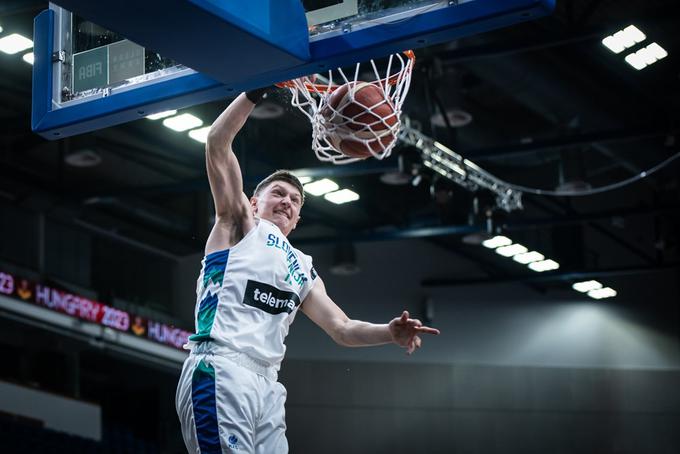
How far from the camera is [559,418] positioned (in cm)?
1789

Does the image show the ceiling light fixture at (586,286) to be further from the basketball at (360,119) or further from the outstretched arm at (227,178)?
the outstretched arm at (227,178)

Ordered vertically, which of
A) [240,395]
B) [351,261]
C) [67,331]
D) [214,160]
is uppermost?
[351,261]

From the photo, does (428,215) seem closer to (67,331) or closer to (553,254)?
(553,254)

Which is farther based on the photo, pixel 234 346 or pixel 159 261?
pixel 159 261

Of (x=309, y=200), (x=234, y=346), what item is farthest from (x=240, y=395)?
(x=309, y=200)

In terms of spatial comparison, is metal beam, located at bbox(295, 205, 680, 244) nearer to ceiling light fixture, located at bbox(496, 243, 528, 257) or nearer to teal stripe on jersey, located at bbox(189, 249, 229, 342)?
ceiling light fixture, located at bbox(496, 243, 528, 257)

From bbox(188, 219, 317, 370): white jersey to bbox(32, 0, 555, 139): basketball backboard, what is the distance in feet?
2.21

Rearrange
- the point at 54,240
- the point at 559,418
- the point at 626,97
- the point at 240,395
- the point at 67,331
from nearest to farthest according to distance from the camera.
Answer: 1. the point at 240,395
2. the point at 626,97
3. the point at 67,331
4. the point at 54,240
5. the point at 559,418

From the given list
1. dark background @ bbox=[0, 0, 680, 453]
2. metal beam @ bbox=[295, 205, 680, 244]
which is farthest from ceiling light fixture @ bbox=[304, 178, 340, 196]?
metal beam @ bbox=[295, 205, 680, 244]

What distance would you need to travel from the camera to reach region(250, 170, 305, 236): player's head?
16.3 ft

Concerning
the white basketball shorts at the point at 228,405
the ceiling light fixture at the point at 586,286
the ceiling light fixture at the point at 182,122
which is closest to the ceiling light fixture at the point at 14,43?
the ceiling light fixture at the point at 182,122

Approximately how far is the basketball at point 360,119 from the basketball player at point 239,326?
54 centimetres

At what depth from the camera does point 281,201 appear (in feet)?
16.3

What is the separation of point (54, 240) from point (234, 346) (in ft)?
42.4
